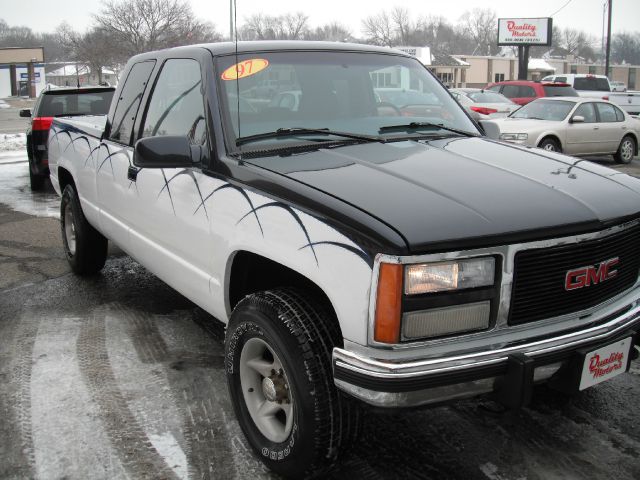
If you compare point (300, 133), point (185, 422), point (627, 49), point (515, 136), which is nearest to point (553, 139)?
point (515, 136)

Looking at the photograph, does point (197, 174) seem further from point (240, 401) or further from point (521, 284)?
point (521, 284)

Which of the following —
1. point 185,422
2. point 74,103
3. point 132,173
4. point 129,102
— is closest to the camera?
point 185,422

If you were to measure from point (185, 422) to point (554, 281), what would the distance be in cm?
190

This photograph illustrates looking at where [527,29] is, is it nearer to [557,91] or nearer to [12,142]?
[557,91]

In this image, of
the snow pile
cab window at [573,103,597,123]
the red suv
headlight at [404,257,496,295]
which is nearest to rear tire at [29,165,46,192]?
the snow pile

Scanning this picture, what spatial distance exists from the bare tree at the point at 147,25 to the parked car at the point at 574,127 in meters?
23.1

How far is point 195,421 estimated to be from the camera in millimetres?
3338

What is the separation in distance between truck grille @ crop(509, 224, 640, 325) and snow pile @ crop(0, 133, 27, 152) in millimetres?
16923

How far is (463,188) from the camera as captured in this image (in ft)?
8.81

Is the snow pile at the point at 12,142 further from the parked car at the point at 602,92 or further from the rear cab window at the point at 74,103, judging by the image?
the parked car at the point at 602,92

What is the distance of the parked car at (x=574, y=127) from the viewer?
12.9 metres

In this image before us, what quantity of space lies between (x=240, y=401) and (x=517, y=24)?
48.9 m

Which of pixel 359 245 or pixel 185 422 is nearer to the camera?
pixel 359 245

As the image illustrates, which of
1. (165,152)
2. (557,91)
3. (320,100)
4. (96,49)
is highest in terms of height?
(96,49)
